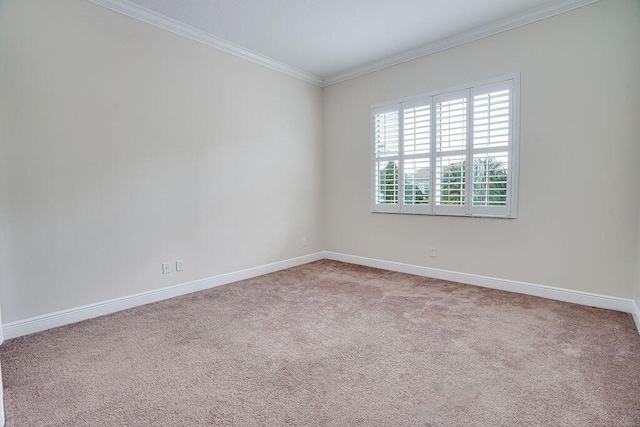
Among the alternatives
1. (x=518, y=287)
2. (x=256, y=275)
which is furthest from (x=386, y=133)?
(x=256, y=275)

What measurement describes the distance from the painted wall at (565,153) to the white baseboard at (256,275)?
8cm

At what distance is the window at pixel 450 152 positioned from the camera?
352 centimetres

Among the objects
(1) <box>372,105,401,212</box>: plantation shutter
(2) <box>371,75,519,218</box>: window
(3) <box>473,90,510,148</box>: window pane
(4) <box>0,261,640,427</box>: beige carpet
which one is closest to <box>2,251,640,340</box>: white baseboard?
(4) <box>0,261,640,427</box>: beige carpet

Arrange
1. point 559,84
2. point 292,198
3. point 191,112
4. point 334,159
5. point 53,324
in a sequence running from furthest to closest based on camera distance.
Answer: point 334,159 < point 292,198 < point 191,112 < point 559,84 < point 53,324

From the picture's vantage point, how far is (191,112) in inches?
143

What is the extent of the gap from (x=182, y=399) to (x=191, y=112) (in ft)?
9.67

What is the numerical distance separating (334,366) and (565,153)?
9.97ft

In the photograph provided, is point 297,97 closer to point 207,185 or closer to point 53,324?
point 207,185

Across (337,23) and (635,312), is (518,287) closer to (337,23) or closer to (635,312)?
(635,312)

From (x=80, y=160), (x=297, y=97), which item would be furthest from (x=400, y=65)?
(x=80, y=160)

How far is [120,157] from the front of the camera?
3.10 meters

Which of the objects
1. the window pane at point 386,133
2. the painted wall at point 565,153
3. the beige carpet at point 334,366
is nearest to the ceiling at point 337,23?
the painted wall at point 565,153

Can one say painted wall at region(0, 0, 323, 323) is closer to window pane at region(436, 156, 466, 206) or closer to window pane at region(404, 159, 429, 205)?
window pane at region(404, 159, 429, 205)

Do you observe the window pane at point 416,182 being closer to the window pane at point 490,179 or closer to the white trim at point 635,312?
the window pane at point 490,179
